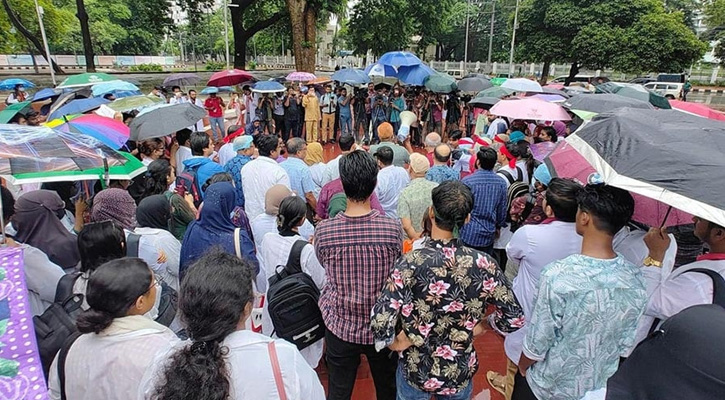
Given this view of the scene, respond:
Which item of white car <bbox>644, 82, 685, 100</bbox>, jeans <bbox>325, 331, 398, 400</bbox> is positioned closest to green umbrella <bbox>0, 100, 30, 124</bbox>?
jeans <bbox>325, 331, 398, 400</bbox>

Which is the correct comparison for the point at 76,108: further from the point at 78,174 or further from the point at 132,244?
the point at 132,244

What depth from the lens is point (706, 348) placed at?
3.55 feet

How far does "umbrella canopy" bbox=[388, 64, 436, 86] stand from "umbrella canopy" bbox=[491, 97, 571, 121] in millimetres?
4973

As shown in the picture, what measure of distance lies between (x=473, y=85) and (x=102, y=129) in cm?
827

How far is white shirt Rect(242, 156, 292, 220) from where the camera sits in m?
3.96

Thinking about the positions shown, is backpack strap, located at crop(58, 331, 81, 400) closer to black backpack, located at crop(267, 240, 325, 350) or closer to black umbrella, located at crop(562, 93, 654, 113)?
black backpack, located at crop(267, 240, 325, 350)

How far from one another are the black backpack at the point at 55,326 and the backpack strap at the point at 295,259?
1044mm

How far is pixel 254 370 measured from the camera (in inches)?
51.1

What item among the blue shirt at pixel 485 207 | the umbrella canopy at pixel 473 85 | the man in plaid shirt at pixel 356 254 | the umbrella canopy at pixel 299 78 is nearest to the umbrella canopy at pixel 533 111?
the blue shirt at pixel 485 207

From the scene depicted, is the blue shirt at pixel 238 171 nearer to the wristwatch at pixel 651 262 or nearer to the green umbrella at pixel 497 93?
the wristwatch at pixel 651 262

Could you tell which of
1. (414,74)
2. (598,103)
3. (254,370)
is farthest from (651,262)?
(414,74)

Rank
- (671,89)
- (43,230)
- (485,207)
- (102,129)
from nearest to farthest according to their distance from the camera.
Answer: (43,230)
(485,207)
(102,129)
(671,89)

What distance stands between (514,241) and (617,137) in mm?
869

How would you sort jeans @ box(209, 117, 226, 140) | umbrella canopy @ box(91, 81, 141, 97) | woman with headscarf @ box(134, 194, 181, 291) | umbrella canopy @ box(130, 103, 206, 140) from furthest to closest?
jeans @ box(209, 117, 226, 140) → umbrella canopy @ box(91, 81, 141, 97) → umbrella canopy @ box(130, 103, 206, 140) → woman with headscarf @ box(134, 194, 181, 291)
